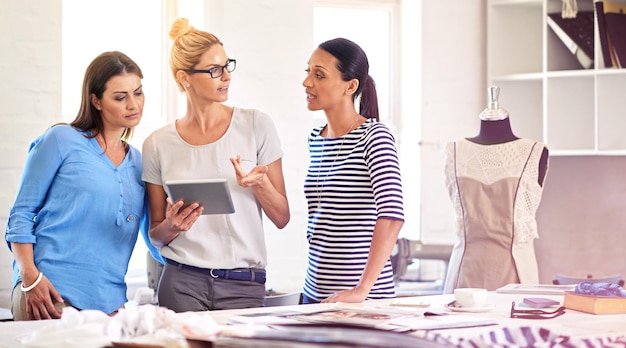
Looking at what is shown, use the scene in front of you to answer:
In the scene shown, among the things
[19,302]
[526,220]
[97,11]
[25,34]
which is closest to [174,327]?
[19,302]

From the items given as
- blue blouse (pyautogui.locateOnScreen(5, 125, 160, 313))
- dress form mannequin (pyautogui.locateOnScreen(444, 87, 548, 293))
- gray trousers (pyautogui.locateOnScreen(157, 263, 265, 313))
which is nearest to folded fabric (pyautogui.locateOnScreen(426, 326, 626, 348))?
gray trousers (pyautogui.locateOnScreen(157, 263, 265, 313))

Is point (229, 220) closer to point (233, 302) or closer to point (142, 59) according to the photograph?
point (233, 302)

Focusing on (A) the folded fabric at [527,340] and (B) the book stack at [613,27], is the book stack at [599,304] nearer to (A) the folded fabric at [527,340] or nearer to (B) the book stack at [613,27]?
(A) the folded fabric at [527,340]

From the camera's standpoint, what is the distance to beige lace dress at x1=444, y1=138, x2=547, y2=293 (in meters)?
3.63

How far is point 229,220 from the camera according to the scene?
299 cm

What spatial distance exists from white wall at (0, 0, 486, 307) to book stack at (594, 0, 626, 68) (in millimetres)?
709

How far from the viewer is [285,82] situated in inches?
179

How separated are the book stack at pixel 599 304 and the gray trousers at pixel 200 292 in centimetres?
100

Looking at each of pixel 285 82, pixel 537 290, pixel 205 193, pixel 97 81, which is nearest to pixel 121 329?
pixel 205 193

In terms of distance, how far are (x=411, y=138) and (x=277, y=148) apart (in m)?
2.01

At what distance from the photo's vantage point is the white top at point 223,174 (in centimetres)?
297

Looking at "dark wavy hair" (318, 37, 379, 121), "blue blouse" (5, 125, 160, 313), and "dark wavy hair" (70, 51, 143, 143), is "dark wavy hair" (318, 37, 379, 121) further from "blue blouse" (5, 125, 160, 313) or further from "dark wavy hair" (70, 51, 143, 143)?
"blue blouse" (5, 125, 160, 313)

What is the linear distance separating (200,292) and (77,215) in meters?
0.45

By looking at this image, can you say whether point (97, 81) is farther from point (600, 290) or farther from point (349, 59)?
point (600, 290)
